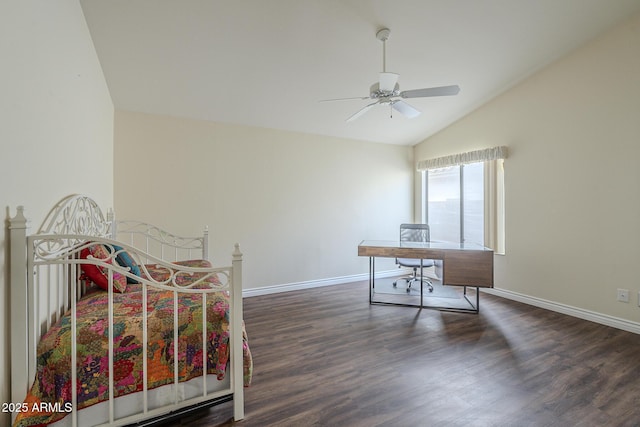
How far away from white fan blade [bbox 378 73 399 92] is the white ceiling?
1.73ft

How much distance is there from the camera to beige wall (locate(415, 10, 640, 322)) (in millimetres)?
2646

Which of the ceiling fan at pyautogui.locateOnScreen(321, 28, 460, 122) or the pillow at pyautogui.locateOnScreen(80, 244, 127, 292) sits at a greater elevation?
the ceiling fan at pyautogui.locateOnScreen(321, 28, 460, 122)

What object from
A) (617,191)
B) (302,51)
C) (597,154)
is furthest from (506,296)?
(302,51)

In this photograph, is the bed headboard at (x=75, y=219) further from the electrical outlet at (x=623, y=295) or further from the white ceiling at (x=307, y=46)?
the electrical outlet at (x=623, y=295)

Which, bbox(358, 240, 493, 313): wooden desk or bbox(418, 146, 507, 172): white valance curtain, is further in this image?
bbox(418, 146, 507, 172): white valance curtain

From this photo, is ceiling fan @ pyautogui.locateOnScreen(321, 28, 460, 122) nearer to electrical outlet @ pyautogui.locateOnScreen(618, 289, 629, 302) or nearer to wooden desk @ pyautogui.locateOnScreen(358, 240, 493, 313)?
wooden desk @ pyautogui.locateOnScreen(358, 240, 493, 313)

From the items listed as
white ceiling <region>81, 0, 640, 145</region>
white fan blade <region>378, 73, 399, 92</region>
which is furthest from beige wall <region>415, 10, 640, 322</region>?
white fan blade <region>378, 73, 399, 92</region>

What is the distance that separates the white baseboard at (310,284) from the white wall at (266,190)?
0.06m

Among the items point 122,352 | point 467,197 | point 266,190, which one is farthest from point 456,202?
point 122,352

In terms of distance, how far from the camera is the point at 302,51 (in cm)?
256

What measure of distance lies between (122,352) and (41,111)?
126 centimetres

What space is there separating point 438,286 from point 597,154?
2408mm

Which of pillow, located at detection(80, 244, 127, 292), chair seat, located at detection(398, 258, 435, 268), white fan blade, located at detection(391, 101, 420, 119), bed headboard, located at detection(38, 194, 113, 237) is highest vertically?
white fan blade, located at detection(391, 101, 420, 119)

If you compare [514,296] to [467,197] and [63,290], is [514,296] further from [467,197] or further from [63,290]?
[63,290]
